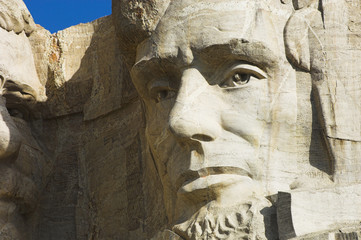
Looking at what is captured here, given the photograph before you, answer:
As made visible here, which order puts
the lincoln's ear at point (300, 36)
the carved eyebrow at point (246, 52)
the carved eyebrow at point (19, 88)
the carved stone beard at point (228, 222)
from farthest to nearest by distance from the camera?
the carved eyebrow at point (19, 88), the lincoln's ear at point (300, 36), the carved eyebrow at point (246, 52), the carved stone beard at point (228, 222)

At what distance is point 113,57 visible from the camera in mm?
10438

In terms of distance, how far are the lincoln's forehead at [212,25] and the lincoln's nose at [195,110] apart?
0.70ft

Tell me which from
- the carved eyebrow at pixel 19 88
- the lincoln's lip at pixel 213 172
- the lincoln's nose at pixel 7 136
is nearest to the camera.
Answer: the lincoln's lip at pixel 213 172

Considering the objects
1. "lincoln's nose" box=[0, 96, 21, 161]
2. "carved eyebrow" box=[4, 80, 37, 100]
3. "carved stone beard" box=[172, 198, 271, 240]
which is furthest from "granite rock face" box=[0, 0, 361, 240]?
"carved eyebrow" box=[4, 80, 37, 100]

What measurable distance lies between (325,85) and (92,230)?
2549mm

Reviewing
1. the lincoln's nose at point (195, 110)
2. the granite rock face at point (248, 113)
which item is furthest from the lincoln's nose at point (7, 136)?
the lincoln's nose at point (195, 110)

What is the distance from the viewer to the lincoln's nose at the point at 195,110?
27.7ft

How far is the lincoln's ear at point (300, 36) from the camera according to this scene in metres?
8.62

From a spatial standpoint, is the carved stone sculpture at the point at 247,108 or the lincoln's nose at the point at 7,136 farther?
the lincoln's nose at the point at 7,136

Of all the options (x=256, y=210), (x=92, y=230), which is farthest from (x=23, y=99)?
(x=256, y=210)

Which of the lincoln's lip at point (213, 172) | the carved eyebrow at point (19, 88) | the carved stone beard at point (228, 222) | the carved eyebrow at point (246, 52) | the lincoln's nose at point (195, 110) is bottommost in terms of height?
the carved stone beard at point (228, 222)

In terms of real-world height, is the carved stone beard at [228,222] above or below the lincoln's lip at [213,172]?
below

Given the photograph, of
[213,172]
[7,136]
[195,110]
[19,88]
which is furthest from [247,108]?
[19,88]

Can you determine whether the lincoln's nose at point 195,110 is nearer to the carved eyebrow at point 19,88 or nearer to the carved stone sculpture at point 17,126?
→ the carved stone sculpture at point 17,126
